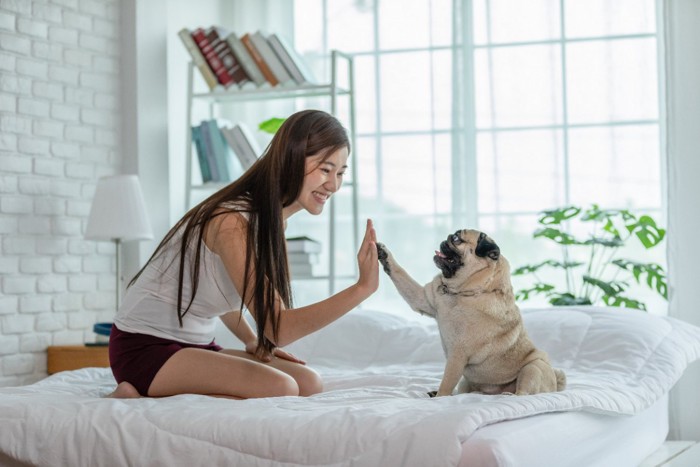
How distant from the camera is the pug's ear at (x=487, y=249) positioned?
81.5 inches

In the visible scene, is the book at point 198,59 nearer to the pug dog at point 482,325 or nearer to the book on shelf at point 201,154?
the book on shelf at point 201,154

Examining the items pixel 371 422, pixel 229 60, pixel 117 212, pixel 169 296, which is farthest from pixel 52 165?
pixel 371 422

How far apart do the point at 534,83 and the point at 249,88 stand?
1.24 metres

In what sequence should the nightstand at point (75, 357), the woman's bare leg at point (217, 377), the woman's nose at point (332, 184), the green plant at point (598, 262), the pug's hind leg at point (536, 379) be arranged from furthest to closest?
the green plant at point (598, 262), the nightstand at point (75, 357), the woman's nose at point (332, 184), the woman's bare leg at point (217, 377), the pug's hind leg at point (536, 379)

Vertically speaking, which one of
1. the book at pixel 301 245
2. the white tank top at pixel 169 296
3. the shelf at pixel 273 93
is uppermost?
the shelf at pixel 273 93

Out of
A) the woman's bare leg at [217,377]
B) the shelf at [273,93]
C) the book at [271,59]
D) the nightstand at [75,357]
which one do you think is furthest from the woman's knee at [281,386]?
the book at [271,59]

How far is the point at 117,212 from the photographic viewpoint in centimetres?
354

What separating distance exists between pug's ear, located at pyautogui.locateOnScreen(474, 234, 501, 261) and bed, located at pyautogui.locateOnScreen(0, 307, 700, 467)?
323mm

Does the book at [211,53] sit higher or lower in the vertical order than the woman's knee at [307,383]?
higher

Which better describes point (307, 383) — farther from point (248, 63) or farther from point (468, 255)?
point (248, 63)

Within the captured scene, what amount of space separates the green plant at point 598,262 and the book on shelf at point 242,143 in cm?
123

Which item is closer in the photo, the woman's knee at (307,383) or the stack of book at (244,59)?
the woman's knee at (307,383)

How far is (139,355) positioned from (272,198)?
483 mm

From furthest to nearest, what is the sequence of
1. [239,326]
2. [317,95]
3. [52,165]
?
[317,95] → [52,165] → [239,326]
